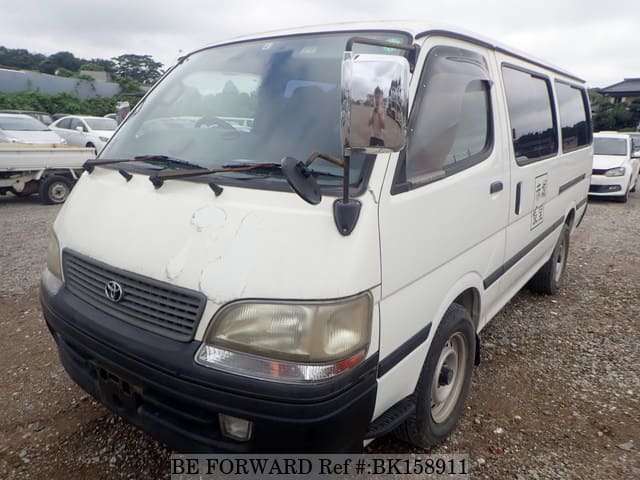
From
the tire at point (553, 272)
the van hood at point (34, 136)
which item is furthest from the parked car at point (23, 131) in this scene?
the tire at point (553, 272)

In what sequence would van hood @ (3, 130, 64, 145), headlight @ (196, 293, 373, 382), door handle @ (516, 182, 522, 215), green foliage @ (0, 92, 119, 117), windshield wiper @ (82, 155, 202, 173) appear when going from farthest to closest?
1. green foliage @ (0, 92, 119, 117)
2. van hood @ (3, 130, 64, 145)
3. door handle @ (516, 182, 522, 215)
4. windshield wiper @ (82, 155, 202, 173)
5. headlight @ (196, 293, 373, 382)

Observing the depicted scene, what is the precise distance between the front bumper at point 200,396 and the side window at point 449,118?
900 millimetres

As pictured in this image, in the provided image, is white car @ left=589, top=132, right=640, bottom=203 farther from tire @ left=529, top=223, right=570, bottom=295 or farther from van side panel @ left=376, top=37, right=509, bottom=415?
van side panel @ left=376, top=37, right=509, bottom=415

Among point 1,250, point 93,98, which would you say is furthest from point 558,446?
point 93,98

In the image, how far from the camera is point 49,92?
28156 mm

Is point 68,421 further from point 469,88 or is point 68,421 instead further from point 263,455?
point 469,88

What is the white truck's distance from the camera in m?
8.15

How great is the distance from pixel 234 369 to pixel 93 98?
105ft

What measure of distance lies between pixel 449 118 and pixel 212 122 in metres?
1.17

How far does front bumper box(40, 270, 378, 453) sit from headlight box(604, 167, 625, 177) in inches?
419

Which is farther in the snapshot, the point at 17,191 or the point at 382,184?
the point at 17,191

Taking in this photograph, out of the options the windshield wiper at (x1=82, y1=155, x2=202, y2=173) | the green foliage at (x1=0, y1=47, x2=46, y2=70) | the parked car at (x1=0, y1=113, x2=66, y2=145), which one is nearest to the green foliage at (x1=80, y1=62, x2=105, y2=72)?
the green foliage at (x1=0, y1=47, x2=46, y2=70)

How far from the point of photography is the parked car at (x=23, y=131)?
11.2 meters

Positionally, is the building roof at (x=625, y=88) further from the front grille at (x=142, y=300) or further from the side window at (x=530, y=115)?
the front grille at (x=142, y=300)
